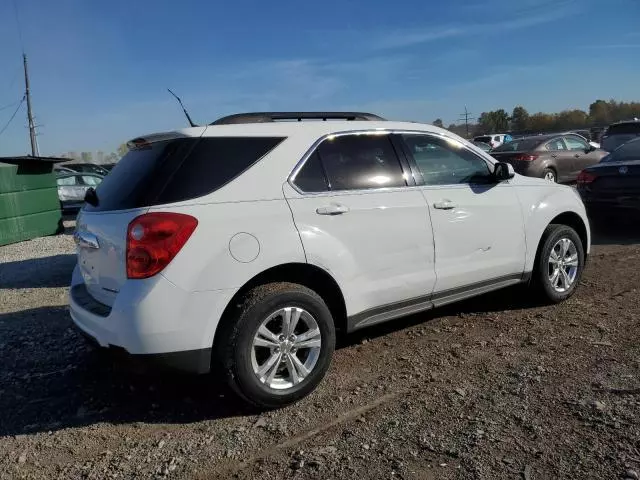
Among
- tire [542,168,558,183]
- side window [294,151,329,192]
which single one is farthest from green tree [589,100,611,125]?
side window [294,151,329,192]

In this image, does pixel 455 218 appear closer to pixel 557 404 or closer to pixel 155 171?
pixel 557 404

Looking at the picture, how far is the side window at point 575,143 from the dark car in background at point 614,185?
18.3 ft

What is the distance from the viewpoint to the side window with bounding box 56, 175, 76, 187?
601 inches

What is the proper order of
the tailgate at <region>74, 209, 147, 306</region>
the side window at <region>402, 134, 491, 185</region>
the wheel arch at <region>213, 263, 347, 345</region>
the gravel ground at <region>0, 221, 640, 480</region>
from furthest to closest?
the side window at <region>402, 134, 491, 185</region> < the wheel arch at <region>213, 263, 347, 345</region> < the tailgate at <region>74, 209, 147, 306</region> < the gravel ground at <region>0, 221, 640, 480</region>

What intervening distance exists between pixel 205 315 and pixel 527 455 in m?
1.82

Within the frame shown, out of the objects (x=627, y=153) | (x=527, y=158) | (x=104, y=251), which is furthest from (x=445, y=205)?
(x=527, y=158)

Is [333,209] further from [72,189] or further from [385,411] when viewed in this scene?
[72,189]

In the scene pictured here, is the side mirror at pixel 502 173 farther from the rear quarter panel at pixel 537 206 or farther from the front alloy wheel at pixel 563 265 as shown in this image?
the front alloy wheel at pixel 563 265

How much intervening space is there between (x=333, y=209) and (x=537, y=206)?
2.24 m

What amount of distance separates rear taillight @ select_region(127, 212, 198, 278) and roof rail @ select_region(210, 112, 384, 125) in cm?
93

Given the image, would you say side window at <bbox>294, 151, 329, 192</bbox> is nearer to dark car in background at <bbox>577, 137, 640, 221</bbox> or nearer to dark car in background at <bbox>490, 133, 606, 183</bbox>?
dark car in background at <bbox>577, 137, 640, 221</bbox>

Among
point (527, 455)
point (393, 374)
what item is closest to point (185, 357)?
point (393, 374)

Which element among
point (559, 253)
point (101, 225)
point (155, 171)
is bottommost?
point (559, 253)

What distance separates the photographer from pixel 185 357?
3098 millimetres
